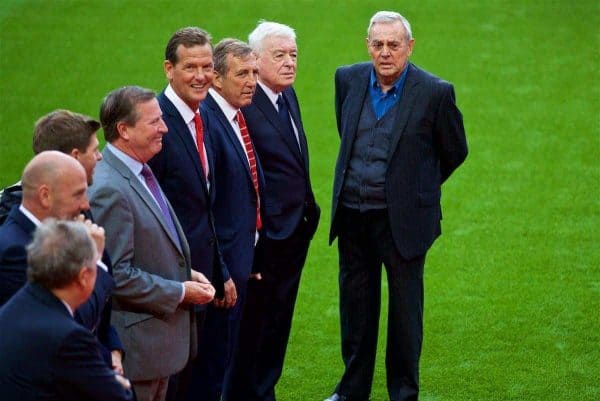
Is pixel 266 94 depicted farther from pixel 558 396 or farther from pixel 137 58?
pixel 137 58

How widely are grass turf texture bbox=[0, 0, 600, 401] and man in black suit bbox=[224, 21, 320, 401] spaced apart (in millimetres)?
412

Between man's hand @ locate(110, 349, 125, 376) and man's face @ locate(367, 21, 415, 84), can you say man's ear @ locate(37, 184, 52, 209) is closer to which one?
man's hand @ locate(110, 349, 125, 376)

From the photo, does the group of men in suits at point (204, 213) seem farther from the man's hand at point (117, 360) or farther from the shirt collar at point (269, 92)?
the man's hand at point (117, 360)

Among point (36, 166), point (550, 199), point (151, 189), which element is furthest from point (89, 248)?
point (550, 199)

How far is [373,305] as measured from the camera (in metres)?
5.58

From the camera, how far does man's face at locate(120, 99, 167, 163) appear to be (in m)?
4.08

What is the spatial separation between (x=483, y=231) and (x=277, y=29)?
309 cm

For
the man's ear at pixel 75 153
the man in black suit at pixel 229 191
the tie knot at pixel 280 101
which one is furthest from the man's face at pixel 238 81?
the man's ear at pixel 75 153

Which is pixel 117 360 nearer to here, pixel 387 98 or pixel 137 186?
pixel 137 186

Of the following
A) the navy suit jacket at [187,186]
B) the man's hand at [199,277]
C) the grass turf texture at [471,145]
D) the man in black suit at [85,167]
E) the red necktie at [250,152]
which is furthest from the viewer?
the grass turf texture at [471,145]

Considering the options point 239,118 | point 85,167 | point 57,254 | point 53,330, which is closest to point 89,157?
point 85,167

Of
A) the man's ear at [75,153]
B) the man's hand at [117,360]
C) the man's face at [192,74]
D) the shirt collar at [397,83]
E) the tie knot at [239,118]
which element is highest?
the man's face at [192,74]

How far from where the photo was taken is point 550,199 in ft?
27.8

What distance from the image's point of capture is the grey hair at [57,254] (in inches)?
120
